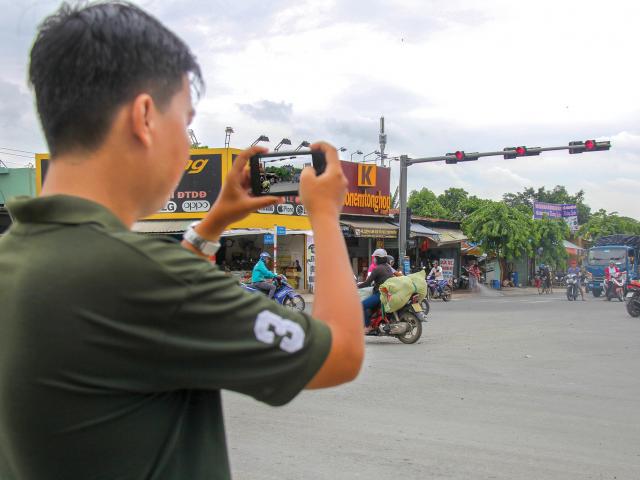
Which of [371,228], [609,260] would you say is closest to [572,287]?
[609,260]

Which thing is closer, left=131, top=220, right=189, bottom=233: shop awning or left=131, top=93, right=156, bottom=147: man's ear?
left=131, top=93, right=156, bottom=147: man's ear

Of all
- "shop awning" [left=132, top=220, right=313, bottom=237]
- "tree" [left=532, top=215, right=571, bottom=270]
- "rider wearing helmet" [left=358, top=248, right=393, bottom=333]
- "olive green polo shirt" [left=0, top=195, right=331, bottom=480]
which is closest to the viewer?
"olive green polo shirt" [left=0, top=195, right=331, bottom=480]

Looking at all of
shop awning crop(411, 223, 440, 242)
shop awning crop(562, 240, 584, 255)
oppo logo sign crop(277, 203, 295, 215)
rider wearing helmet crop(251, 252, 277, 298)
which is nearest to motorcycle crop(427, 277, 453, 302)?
shop awning crop(411, 223, 440, 242)

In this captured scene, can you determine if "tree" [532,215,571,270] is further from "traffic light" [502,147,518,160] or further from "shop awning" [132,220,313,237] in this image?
"shop awning" [132,220,313,237]

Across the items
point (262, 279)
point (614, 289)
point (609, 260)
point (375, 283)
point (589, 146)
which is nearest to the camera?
point (375, 283)

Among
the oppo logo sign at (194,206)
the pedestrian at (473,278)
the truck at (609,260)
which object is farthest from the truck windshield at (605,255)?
the oppo logo sign at (194,206)

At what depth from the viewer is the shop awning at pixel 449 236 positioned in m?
32.8

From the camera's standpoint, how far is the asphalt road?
14.9 feet

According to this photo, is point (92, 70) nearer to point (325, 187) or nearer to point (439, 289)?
point (325, 187)

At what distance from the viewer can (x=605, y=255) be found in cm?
3170

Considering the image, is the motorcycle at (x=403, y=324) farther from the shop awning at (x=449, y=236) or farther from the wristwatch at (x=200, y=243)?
the shop awning at (x=449, y=236)

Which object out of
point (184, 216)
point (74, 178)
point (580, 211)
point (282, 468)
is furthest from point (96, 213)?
point (580, 211)

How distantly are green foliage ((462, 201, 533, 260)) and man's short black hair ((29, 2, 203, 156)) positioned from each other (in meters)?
33.3

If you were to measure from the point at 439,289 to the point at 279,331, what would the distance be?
988 inches
